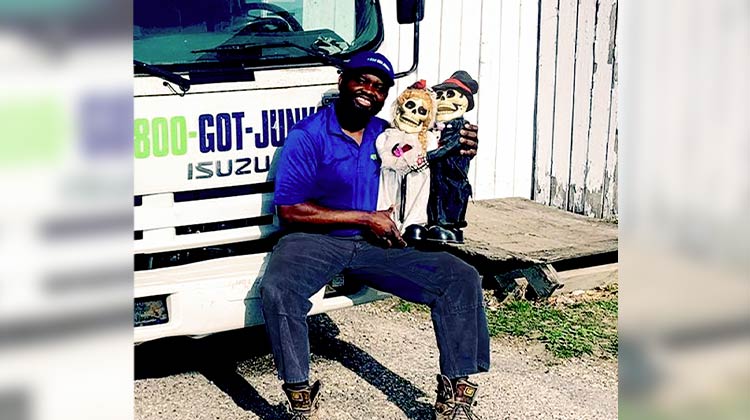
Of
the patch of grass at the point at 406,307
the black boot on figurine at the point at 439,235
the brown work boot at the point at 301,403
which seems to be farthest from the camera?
the patch of grass at the point at 406,307

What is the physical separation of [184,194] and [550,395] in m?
1.88

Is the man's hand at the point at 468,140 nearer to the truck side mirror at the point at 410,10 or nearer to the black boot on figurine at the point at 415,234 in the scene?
the black boot on figurine at the point at 415,234

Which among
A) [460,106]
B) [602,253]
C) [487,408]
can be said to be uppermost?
[460,106]

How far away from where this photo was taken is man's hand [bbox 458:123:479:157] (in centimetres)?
463

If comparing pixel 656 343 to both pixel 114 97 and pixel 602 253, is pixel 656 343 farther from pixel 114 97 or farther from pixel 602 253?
pixel 602 253

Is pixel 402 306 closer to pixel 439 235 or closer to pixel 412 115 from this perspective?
pixel 439 235

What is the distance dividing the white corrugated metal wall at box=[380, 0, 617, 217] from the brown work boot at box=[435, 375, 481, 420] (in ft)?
11.9

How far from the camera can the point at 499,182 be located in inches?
314

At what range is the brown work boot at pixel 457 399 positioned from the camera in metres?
4.23

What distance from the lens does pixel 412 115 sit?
457cm

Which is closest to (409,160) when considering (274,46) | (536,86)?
(274,46)

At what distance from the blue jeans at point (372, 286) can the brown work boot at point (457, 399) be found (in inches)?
2.0

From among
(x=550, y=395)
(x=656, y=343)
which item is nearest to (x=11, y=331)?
(x=656, y=343)

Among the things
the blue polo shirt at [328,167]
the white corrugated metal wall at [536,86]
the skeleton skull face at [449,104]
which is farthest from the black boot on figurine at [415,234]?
the white corrugated metal wall at [536,86]
